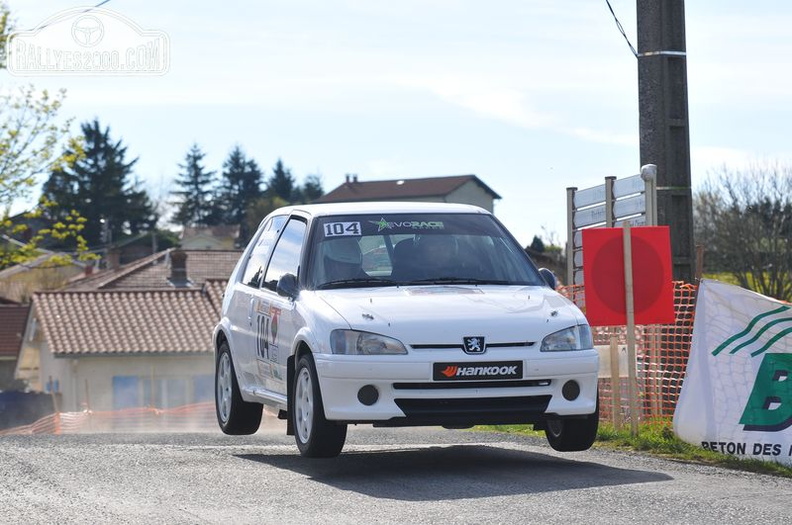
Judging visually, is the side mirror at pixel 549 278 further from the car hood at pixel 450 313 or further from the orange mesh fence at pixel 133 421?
the orange mesh fence at pixel 133 421

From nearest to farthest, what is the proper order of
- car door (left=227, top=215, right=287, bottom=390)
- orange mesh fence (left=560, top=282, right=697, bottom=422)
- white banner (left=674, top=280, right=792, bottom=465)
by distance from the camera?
white banner (left=674, top=280, right=792, bottom=465) < car door (left=227, top=215, right=287, bottom=390) < orange mesh fence (left=560, top=282, right=697, bottom=422)

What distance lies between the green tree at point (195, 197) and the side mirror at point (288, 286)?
145541 millimetres

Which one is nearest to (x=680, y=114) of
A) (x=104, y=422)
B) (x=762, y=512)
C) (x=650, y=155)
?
(x=650, y=155)

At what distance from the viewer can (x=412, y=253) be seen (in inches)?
405

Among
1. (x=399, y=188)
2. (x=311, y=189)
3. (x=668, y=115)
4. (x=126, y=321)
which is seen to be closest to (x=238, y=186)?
(x=311, y=189)

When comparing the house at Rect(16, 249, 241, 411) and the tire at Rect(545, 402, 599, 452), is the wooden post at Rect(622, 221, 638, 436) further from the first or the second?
the house at Rect(16, 249, 241, 411)

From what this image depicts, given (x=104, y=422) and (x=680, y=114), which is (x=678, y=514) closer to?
(x=680, y=114)

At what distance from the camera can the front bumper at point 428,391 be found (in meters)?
9.04

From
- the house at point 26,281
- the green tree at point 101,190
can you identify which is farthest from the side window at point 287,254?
the green tree at point 101,190

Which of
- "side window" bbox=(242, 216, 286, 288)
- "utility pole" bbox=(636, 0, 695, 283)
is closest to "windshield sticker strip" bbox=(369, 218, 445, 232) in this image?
"side window" bbox=(242, 216, 286, 288)

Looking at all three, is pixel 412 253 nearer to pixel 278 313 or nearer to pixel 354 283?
pixel 354 283

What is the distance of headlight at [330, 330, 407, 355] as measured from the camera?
905 cm

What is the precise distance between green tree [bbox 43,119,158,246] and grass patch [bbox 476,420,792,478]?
98.8 m

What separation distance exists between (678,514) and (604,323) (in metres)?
4.26
